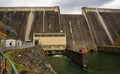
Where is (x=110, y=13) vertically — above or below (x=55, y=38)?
above

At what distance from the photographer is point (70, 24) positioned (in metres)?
80.0

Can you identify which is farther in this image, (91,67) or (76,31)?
(76,31)

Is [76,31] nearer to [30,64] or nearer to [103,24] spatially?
[103,24]

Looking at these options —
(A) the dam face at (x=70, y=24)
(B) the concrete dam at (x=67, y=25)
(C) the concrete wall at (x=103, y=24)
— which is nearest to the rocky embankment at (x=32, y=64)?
(B) the concrete dam at (x=67, y=25)

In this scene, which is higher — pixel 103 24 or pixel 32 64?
pixel 103 24

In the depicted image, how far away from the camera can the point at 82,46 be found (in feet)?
229

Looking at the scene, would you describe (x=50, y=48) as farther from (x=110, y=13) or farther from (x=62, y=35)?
(x=110, y=13)

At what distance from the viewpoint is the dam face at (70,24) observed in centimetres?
7312

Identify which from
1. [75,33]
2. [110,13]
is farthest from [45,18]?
[110,13]

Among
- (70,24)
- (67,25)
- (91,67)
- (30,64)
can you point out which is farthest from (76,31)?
(30,64)

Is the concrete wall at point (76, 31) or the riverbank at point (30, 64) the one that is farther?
the concrete wall at point (76, 31)

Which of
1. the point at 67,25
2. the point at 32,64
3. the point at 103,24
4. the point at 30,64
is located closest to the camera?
the point at 30,64

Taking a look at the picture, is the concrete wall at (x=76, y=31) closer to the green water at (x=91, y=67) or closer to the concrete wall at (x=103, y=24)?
the concrete wall at (x=103, y=24)

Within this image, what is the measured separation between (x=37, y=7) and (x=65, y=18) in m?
→ 14.3
